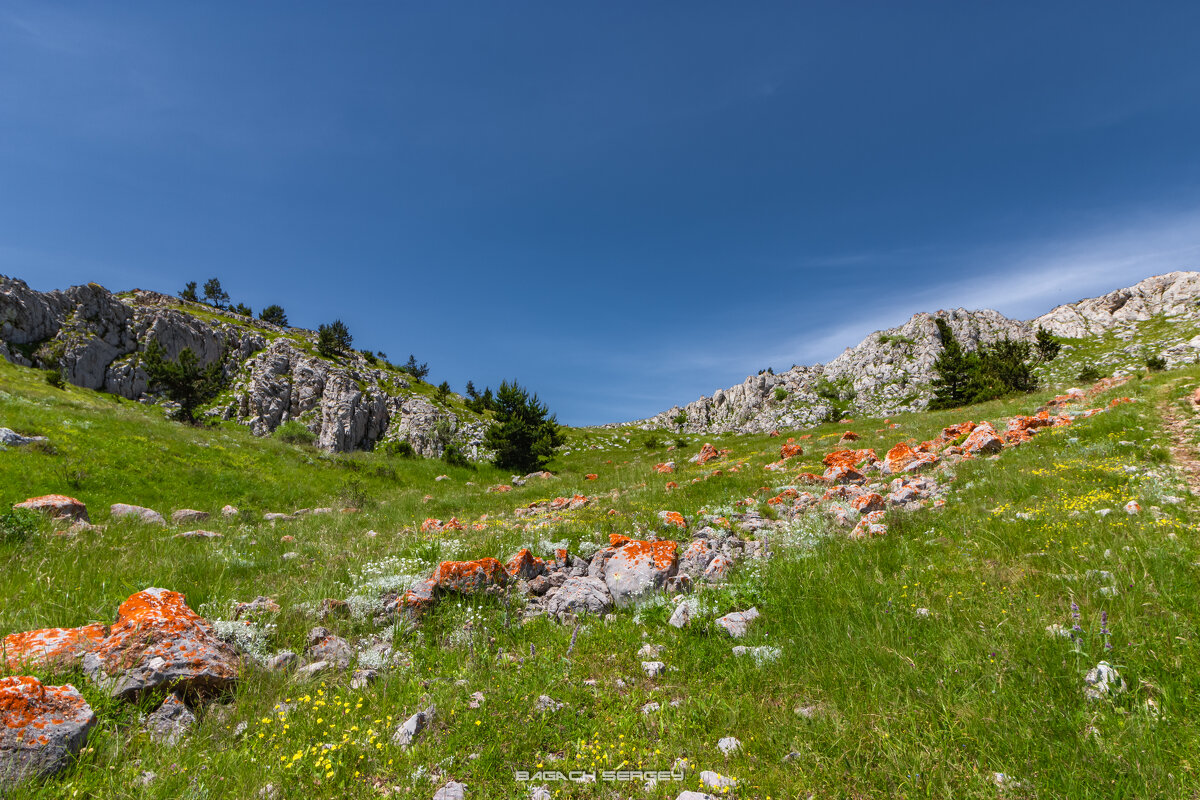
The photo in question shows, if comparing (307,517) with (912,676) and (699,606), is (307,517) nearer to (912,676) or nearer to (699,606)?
(699,606)

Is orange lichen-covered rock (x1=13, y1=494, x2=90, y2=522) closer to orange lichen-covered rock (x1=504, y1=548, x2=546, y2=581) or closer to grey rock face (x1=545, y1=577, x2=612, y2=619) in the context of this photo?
orange lichen-covered rock (x1=504, y1=548, x2=546, y2=581)

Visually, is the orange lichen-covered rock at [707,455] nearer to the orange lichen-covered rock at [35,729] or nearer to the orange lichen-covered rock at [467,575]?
the orange lichen-covered rock at [467,575]

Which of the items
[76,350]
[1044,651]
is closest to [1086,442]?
[1044,651]

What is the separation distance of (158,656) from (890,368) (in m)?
167

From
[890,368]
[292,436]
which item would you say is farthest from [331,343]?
[890,368]

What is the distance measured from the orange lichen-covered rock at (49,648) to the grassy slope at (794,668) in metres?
0.26

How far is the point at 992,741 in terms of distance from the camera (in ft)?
11.1

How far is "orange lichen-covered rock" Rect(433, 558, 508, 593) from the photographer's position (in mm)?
6867

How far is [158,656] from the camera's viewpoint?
430cm

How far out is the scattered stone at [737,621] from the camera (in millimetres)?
5627

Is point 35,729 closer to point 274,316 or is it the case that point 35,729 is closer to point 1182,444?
point 1182,444

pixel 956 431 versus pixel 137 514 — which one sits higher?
pixel 137 514

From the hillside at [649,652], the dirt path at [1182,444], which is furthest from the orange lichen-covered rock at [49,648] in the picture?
the dirt path at [1182,444]

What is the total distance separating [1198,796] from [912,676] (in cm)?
163
